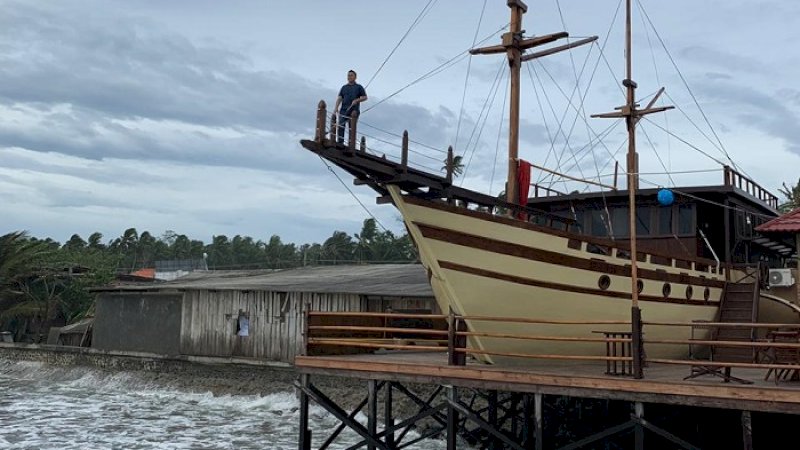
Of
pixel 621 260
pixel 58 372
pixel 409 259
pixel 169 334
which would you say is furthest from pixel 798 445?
pixel 409 259

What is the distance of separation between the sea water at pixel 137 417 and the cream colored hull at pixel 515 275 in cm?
753

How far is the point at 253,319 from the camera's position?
28.7 metres

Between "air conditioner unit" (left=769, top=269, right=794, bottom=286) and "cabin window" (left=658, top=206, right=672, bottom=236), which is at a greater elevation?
"cabin window" (left=658, top=206, right=672, bottom=236)

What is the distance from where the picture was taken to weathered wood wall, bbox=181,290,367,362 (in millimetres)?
27266

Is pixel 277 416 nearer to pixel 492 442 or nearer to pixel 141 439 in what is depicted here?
pixel 141 439

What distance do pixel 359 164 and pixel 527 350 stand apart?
4.84 m

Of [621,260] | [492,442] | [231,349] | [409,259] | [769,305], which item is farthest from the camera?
[409,259]

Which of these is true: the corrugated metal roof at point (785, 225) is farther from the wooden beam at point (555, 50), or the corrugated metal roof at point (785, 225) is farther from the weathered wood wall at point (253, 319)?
the weathered wood wall at point (253, 319)

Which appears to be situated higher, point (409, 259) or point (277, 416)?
point (409, 259)

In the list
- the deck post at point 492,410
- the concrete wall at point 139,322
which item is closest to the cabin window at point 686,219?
the deck post at point 492,410

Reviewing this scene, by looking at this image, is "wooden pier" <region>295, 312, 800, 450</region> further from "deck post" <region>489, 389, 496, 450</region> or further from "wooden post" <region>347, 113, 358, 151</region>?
"wooden post" <region>347, 113, 358, 151</region>

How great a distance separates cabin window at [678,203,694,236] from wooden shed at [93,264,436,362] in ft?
27.6

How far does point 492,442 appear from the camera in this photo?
16.6m

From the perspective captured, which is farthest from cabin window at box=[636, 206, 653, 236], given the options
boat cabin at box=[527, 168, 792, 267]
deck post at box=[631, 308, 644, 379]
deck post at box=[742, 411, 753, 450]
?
deck post at box=[742, 411, 753, 450]
